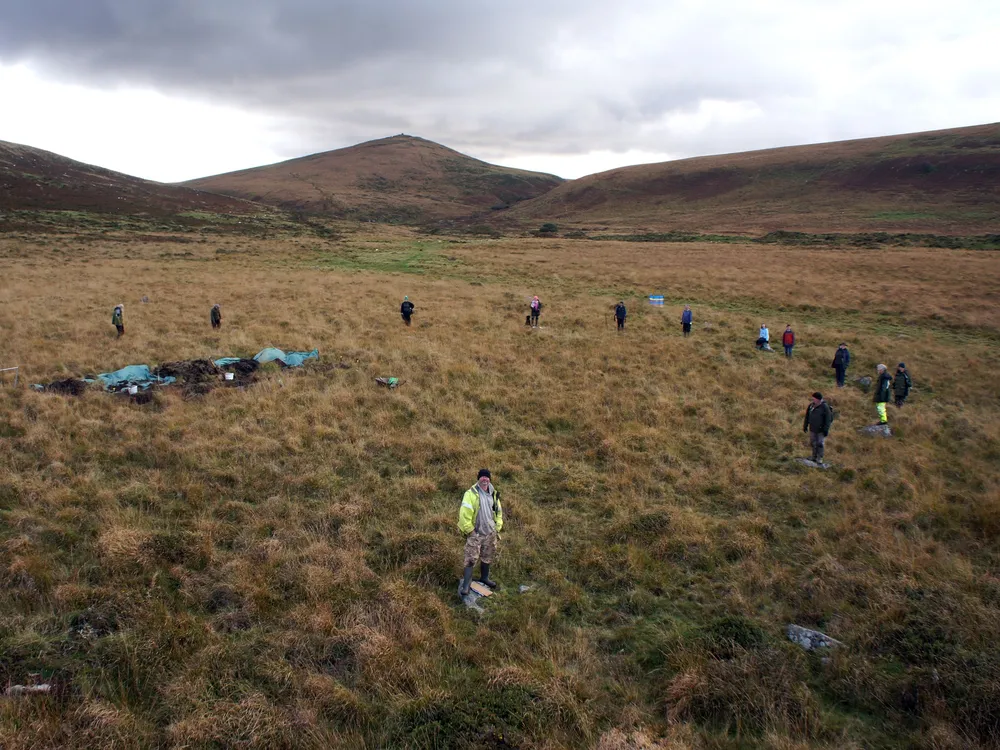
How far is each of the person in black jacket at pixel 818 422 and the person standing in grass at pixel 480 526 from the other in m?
7.63

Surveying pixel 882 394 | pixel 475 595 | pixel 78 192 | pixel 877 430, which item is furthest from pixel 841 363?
pixel 78 192

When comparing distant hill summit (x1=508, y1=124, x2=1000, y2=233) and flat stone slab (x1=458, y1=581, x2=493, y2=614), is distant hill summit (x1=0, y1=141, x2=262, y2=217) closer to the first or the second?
distant hill summit (x1=508, y1=124, x2=1000, y2=233)

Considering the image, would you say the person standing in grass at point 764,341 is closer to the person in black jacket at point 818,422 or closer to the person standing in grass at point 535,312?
the person standing in grass at point 535,312

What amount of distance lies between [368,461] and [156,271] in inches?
1383

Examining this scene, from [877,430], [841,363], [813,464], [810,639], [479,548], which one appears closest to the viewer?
[810,639]

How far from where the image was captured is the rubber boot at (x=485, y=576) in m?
7.28

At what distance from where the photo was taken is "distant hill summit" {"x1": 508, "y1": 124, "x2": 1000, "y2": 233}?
3098 inches

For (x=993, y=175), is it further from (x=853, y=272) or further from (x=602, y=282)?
(x=602, y=282)

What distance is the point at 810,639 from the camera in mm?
6156

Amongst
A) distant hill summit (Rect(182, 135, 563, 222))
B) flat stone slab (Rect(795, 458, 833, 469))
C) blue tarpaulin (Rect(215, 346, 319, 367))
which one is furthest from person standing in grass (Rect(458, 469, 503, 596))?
distant hill summit (Rect(182, 135, 563, 222))

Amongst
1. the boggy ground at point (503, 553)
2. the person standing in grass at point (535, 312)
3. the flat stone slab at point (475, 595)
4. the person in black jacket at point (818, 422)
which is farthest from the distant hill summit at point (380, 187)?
the flat stone slab at point (475, 595)

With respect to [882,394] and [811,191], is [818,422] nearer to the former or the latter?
[882,394]

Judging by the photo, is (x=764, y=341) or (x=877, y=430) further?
(x=764, y=341)

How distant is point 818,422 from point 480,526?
26.2ft
